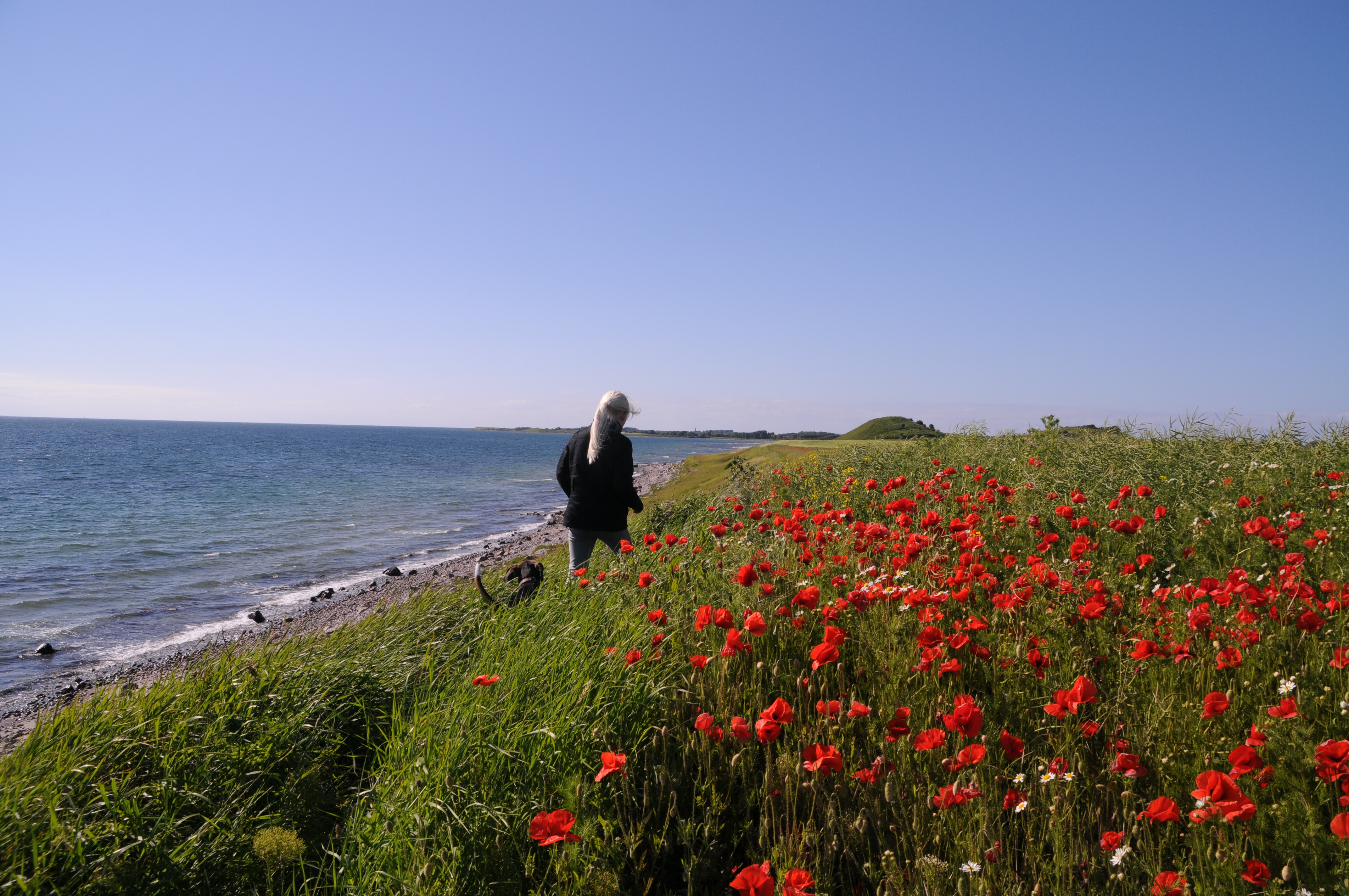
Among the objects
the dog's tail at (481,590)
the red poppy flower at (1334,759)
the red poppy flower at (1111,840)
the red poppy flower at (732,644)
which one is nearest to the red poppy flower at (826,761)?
the red poppy flower at (732,644)

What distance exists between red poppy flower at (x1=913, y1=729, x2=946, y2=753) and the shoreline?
12.9 ft

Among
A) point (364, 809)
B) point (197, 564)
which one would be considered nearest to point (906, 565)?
point (364, 809)

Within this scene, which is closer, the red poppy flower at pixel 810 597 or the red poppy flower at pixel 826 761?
the red poppy flower at pixel 826 761

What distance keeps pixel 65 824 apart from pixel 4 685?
9893 mm

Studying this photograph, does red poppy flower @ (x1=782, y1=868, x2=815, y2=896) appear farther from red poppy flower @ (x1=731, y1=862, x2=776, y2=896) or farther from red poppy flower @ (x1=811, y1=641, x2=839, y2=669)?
red poppy flower @ (x1=811, y1=641, x2=839, y2=669)

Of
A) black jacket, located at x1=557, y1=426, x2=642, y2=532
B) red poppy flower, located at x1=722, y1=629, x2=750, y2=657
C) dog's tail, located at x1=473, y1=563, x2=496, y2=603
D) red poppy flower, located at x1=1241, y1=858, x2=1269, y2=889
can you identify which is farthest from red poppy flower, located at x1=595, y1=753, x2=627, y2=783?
black jacket, located at x1=557, y1=426, x2=642, y2=532

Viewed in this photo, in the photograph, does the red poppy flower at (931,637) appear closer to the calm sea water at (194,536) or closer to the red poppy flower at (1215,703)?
the red poppy flower at (1215,703)

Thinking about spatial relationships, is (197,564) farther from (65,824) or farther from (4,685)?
(65,824)

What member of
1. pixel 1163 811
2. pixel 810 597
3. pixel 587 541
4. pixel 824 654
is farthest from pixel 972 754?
pixel 587 541

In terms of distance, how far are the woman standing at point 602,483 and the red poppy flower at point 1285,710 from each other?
14.2 feet

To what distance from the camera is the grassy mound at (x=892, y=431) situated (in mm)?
16409

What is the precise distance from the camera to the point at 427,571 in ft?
53.9

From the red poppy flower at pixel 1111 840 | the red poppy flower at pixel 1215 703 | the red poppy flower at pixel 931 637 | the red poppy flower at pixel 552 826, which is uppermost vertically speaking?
the red poppy flower at pixel 931 637

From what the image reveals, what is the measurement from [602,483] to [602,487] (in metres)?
0.04
